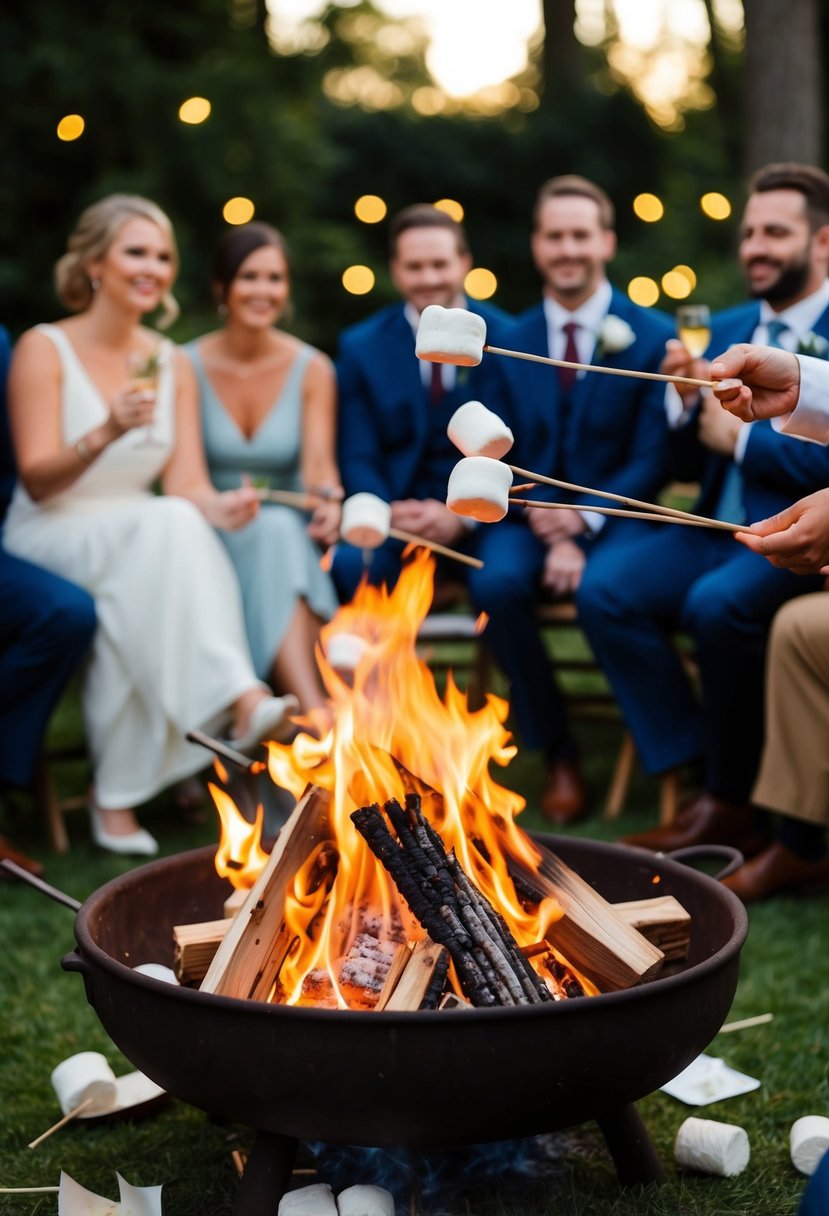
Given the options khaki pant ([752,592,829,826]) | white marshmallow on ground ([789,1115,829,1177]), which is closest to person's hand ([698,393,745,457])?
khaki pant ([752,592,829,826])

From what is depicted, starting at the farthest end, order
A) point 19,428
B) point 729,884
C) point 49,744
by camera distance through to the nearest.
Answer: point 49,744
point 19,428
point 729,884

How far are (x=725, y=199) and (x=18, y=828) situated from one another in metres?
8.61

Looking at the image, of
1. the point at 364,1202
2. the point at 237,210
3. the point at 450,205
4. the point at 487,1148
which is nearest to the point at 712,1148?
the point at 487,1148

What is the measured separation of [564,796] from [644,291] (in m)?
6.60

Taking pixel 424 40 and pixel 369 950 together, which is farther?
pixel 424 40

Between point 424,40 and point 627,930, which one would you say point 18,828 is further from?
point 424,40

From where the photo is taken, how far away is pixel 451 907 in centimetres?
217

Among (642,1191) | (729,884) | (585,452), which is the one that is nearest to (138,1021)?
(642,1191)

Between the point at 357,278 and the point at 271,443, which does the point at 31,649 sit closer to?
the point at 271,443

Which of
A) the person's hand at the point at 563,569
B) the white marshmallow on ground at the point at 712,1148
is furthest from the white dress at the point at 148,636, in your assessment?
the white marshmallow on ground at the point at 712,1148

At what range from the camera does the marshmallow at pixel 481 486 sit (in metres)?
2.09

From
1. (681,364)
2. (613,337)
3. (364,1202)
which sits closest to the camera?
(364,1202)

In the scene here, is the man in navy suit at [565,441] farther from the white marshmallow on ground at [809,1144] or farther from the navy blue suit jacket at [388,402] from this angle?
the white marshmallow on ground at [809,1144]

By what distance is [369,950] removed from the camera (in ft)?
7.48
